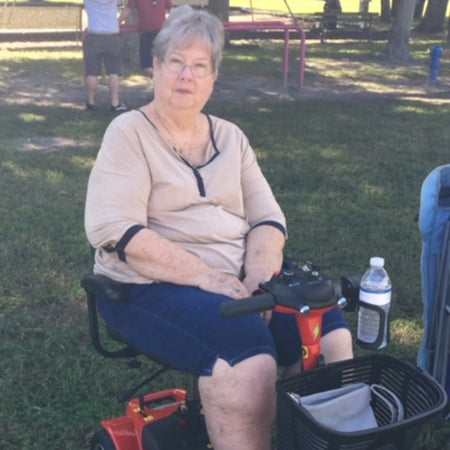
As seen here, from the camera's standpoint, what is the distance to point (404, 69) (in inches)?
528

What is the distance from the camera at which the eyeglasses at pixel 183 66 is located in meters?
2.69

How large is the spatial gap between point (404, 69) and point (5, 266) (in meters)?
10.2

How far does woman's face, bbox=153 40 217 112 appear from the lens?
106 inches

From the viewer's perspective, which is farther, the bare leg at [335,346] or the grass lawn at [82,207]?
the grass lawn at [82,207]

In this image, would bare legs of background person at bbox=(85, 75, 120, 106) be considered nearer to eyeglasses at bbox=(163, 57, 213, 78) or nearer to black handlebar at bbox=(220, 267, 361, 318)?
eyeglasses at bbox=(163, 57, 213, 78)

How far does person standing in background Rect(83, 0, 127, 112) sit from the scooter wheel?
6411mm

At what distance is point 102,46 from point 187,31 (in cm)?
654

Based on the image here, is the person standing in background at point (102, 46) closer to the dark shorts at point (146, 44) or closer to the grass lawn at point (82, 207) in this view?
the grass lawn at point (82, 207)

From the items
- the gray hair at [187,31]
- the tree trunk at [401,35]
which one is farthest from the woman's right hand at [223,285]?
the tree trunk at [401,35]

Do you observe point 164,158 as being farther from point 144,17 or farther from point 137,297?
point 144,17

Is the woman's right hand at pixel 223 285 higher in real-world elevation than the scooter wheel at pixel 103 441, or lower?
higher

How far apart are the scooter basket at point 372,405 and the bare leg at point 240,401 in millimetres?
95

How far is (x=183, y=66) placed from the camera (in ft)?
8.84

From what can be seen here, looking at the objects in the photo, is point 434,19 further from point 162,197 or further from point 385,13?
point 162,197
